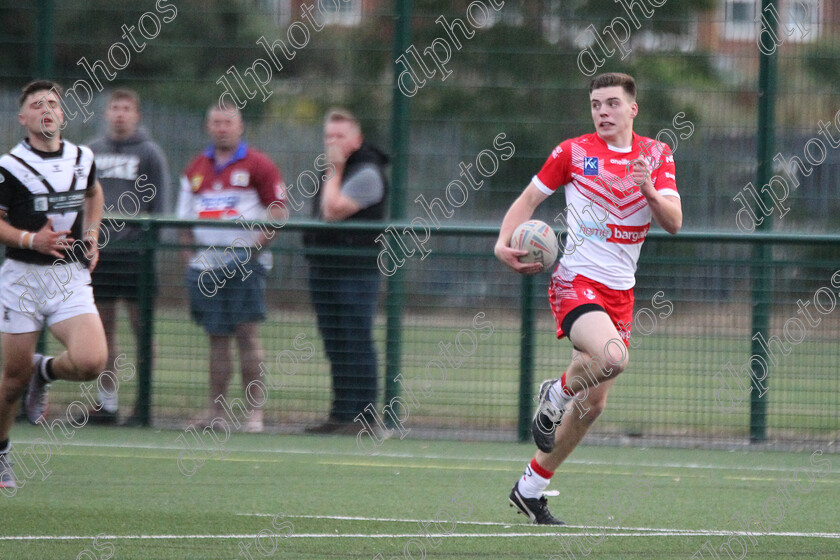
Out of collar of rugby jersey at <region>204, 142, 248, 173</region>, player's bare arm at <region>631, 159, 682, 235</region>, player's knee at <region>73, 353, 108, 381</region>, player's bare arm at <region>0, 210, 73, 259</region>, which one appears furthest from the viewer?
collar of rugby jersey at <region>204, 142, 248, 173</region>

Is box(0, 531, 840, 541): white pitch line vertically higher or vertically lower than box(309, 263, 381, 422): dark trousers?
lower

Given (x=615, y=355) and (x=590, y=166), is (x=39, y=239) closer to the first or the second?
(x=590, y=166)

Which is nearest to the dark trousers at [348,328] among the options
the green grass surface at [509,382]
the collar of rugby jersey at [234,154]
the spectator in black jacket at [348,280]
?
the spectator in black jacket at [348,280]

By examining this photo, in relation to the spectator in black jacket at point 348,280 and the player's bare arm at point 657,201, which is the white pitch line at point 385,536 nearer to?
the player's bare arm at point 657,201

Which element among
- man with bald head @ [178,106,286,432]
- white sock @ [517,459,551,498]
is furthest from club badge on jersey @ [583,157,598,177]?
man with bald head @ [178,106,286,432]

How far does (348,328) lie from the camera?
9.20m

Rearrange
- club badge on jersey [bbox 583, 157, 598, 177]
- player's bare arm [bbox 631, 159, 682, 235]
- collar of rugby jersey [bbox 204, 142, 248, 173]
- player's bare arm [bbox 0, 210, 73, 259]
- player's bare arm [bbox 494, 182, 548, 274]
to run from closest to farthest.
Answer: player's bare arm [bbox 631, 159, 682, 235]
player's bare arm [bbox 494, 182, 548, 274]
club badge on jersey [bbox 583, 157, 598, 177]
player's bare arm [bbox 0, 210, 73, 259]
collar of rugby jersey [bbox 204, 142, 248, 173]

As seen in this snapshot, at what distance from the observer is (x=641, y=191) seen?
5.95 m

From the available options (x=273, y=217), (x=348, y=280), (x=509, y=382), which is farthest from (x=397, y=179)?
(x=509, y=382)

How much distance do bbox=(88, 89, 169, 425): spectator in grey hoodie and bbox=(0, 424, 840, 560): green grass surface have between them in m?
0.78

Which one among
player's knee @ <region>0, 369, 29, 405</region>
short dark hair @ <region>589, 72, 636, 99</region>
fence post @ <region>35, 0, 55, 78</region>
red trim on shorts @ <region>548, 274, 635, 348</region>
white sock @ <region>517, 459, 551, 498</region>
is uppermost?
fence post @ <region>35, 0, 55, 78</region>

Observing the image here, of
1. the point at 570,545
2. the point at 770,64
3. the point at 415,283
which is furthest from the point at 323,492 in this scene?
the point at 770,64

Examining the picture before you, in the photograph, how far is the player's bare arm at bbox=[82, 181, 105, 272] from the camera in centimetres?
691

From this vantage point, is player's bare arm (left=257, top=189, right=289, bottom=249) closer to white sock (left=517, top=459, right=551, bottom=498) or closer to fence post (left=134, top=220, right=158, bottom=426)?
fence post (left=134, top=220, right=158, bottom=426)
